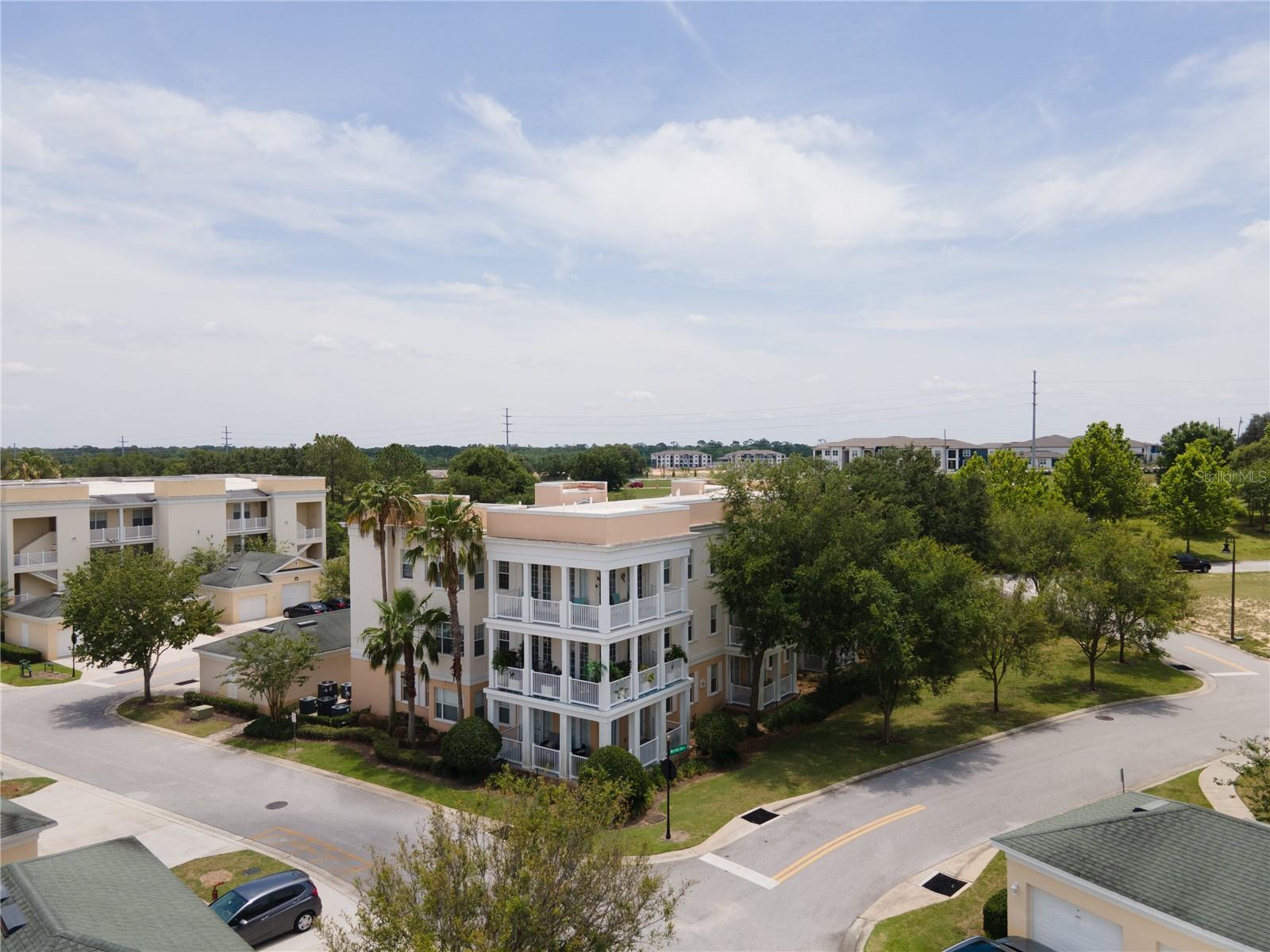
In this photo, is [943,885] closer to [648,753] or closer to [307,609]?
[648,753]

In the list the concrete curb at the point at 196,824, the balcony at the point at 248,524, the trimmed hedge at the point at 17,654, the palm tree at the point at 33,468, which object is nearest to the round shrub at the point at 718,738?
the concrete curb at the point at 196,824

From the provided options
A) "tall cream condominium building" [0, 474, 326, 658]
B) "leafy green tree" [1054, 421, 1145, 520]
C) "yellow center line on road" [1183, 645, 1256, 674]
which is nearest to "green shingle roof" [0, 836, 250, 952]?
"tall cream condominium building" [0, 474, 326, 658]

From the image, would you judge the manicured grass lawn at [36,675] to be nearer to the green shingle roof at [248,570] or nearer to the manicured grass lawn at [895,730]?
the green shingle roof at [248,570]

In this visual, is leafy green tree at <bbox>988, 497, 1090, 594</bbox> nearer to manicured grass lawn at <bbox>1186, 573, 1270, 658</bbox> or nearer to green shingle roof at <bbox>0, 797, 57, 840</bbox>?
manicured grass lawn at <bbox>1186, 573, 1270, 658</bbox>

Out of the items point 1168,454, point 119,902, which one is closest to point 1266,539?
point 1168,454

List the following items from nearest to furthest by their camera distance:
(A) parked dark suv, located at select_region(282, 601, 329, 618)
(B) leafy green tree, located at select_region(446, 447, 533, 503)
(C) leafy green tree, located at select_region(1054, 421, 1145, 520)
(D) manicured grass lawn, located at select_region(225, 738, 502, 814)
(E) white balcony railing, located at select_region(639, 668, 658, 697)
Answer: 1. (D) manicured grass lawn, located at select_region(225, 738, 502, 814)
2. (E) white balcony railing, located at select_region(639, 668, 658, 697)
3. (A) parked dark suv, located at select_region(282, 601, 329, 618)
4. (C) leafy green tree, located at select_region(1054, 421, 1145, 520)
5. (B) leafy green tree, located at select_region(446, 447, 533, 503)
